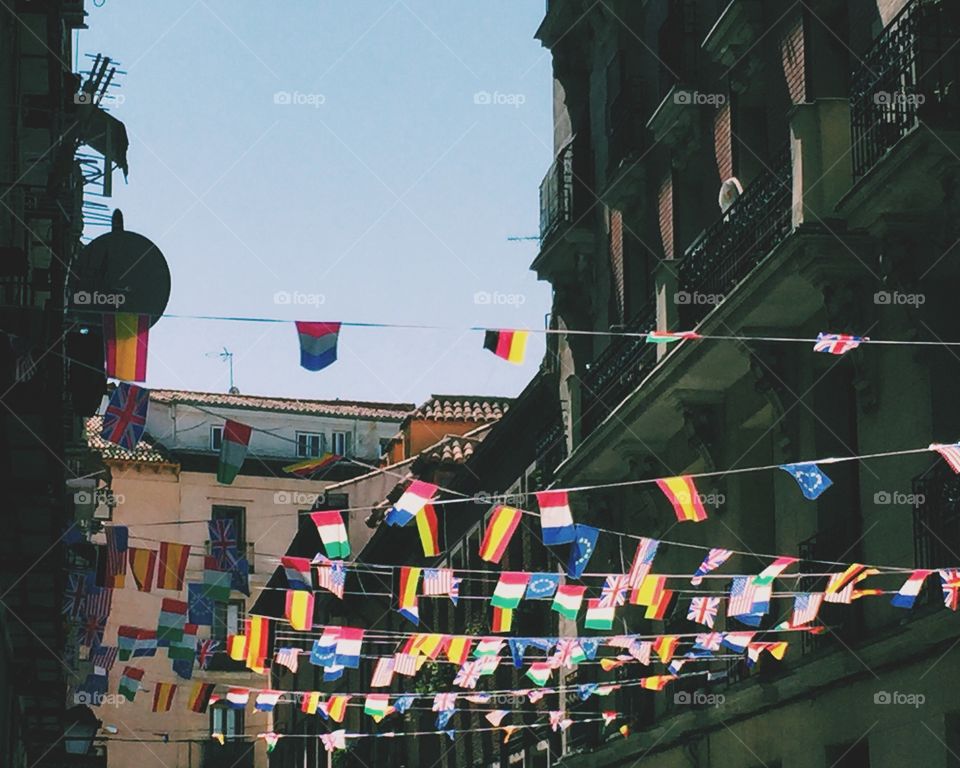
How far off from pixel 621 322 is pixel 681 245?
2.85 m

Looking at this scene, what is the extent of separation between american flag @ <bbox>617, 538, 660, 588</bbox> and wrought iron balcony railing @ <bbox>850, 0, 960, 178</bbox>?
4137 millimetres

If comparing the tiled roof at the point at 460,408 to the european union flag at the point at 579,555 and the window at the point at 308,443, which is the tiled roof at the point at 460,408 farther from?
the european union flag at the point at 579,555

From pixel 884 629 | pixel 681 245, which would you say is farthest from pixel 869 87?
pixel 681 245

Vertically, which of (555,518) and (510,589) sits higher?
(555,518)

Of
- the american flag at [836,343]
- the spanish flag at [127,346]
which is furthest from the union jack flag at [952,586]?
the spanish flag at [127,346]

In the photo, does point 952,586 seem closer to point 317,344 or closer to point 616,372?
point 317,344

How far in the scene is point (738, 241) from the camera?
22094 millimetres

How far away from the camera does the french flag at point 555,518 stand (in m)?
19.2

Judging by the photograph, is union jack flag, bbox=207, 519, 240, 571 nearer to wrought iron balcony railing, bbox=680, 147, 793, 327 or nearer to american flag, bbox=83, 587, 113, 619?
american flag, bbox=83, 587, 113, 619

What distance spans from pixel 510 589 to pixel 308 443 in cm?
5319

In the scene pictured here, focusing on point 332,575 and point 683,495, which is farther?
point 332,575

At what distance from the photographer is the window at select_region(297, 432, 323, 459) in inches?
2913

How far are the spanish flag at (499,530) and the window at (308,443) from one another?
2103 inches

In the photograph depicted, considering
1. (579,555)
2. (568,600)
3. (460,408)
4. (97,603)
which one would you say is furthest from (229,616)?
(568,600)
